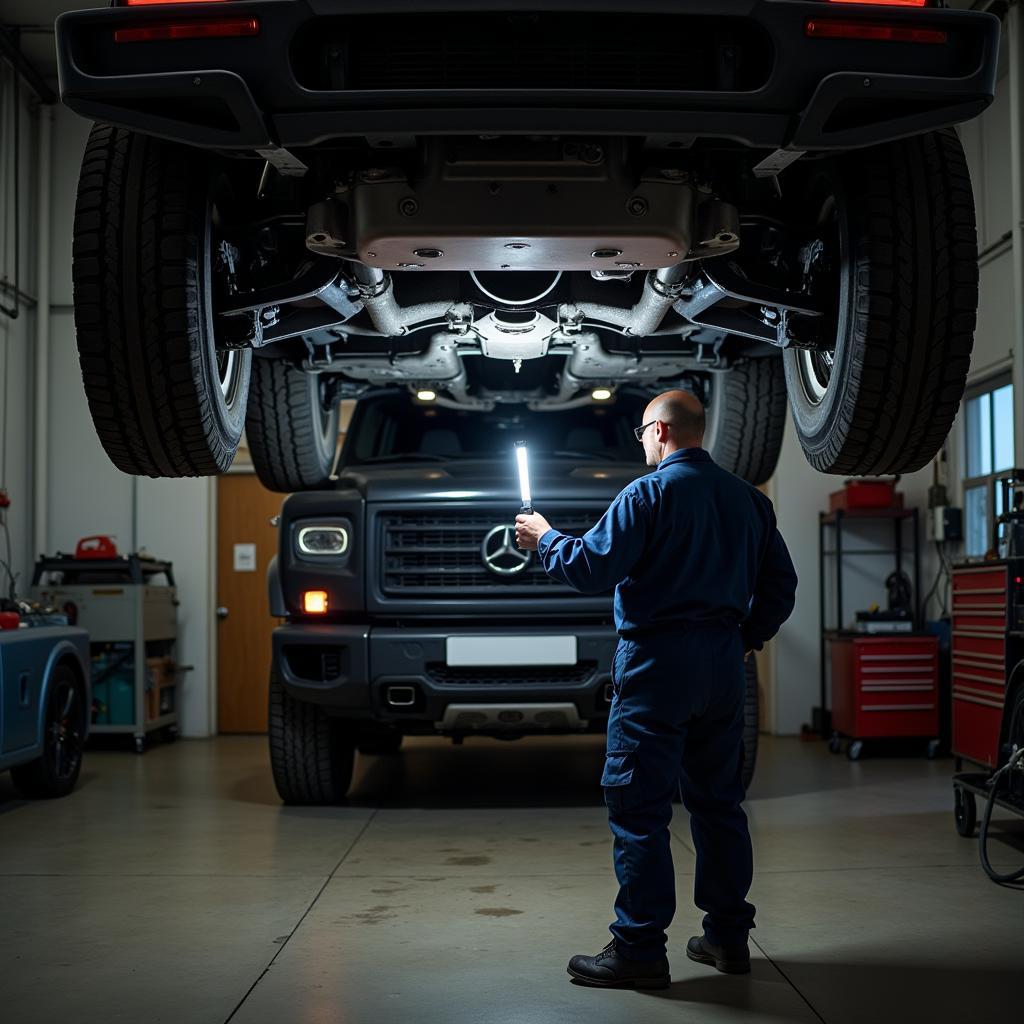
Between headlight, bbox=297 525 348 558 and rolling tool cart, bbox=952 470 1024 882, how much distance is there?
2.40 meters


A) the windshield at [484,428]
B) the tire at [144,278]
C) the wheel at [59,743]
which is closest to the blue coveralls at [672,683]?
the tire at [144,278]

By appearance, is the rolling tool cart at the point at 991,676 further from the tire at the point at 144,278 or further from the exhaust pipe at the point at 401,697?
the tire at the point at 144,278

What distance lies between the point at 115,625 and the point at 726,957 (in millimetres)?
5771

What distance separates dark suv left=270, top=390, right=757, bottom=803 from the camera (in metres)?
4.44

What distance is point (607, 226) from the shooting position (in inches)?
101

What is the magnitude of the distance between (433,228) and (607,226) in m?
0.37

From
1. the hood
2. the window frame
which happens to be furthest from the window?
the hood

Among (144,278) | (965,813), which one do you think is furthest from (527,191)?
(965,813)

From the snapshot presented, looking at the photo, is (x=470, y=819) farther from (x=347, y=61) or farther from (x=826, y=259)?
(x=347, y=61)

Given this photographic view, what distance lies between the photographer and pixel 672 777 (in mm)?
2660

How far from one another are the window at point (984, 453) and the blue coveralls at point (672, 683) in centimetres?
487

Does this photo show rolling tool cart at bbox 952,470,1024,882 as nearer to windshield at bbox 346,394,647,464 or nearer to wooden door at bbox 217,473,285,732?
windshield at bbox 346,394,647,464

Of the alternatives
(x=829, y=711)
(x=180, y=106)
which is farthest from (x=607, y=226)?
(x=829, y=711)

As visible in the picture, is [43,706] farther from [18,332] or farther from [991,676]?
[991,676]
